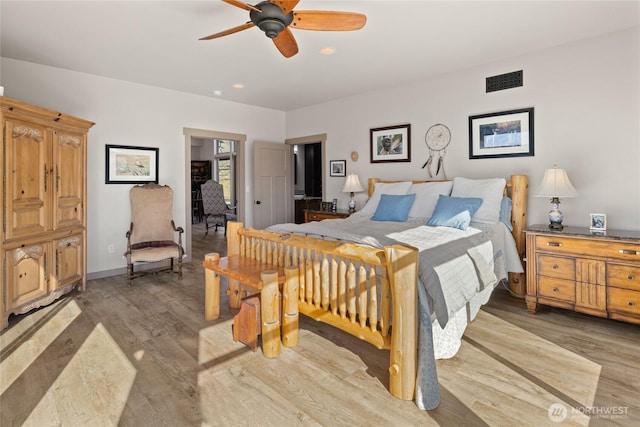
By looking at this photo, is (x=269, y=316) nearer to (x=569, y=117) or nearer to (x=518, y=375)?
(x=518, y=375)

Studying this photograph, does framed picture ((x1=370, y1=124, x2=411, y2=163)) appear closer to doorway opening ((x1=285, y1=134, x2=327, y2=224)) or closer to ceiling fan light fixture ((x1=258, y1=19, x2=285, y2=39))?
ceiling fan light fixture ((x1=258, y1=19, x2=285, y2=39))

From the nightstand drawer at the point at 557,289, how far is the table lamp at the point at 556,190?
51 centimetres

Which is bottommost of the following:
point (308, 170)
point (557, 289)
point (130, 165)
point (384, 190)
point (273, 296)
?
point (557, 289)

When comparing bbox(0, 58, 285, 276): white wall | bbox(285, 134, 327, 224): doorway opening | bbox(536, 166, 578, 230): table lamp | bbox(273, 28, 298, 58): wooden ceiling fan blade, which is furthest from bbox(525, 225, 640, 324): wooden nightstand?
bbox(285, 134, 327, 224): doorway opening

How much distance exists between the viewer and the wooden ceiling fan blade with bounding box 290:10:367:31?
2172mm

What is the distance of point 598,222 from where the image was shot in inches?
Answer: 117

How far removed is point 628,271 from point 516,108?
1989mm

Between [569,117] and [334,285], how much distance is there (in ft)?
10.1

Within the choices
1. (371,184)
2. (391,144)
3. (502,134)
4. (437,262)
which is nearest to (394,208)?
(371,184)

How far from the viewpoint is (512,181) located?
3600mm

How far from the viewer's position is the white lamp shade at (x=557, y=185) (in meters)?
3.08

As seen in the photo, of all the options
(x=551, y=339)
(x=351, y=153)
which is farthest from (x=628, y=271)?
(x=351, y=153)

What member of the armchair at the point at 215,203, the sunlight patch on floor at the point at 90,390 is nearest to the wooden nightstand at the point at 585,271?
the sunlight patch on floor at the point at 90,390

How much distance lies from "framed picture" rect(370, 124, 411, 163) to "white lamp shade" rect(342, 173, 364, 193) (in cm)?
39
